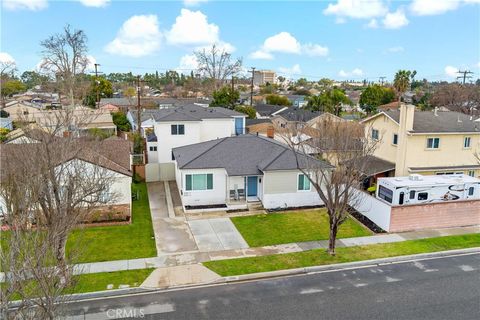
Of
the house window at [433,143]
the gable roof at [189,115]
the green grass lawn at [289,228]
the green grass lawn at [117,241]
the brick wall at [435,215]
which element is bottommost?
A: the green grass lawn at [117,241]

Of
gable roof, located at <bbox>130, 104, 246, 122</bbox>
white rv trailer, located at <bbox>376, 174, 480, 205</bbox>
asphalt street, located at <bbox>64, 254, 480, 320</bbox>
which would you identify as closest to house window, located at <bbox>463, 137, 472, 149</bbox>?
white rv trailer, located at <bbox>376, 174, 480, 205</bbox>

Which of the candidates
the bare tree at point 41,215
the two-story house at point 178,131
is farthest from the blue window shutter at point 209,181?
the bare tree at point 41,215

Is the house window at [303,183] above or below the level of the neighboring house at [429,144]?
below

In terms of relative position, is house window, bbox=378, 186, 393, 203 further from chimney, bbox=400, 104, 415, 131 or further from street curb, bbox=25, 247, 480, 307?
chimney, bbox=400, 104, 415, 131

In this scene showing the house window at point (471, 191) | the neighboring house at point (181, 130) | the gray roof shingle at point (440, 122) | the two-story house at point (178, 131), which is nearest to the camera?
the house window at point (471, 191)

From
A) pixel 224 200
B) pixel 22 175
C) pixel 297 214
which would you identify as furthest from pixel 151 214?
pixel 22 175

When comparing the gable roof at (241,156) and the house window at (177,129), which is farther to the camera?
the house window at (177,129)

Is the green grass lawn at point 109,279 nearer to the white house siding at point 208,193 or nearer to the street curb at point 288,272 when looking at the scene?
the street curb at point 288,272
